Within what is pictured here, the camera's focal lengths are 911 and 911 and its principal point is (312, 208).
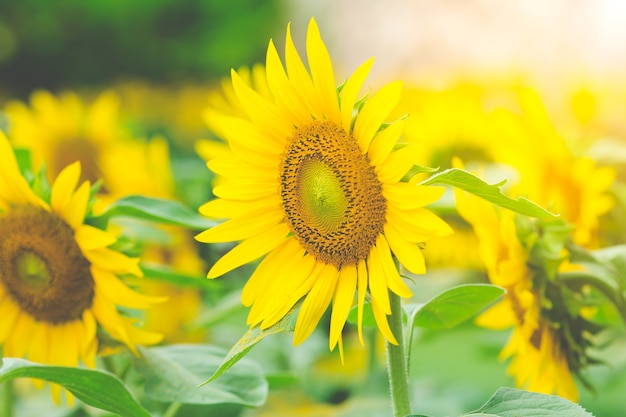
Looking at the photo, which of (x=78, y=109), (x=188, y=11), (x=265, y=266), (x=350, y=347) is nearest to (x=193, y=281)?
(x=265, y=266)

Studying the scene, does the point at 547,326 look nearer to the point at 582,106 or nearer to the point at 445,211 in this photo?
the point at 445,211

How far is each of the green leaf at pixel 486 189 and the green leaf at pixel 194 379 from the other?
0.19m

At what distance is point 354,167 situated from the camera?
1.66 ft

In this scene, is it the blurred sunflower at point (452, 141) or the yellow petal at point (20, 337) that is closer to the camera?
the yellow petal at point (20, 337)

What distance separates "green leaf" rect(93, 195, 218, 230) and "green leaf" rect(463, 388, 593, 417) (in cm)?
23

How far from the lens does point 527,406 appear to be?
479 mm

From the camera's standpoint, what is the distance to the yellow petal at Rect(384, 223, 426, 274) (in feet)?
1.51

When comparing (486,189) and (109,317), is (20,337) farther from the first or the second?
(486,189)

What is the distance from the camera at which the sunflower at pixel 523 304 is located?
601 millimetres

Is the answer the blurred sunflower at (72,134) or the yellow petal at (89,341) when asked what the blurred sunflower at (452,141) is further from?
the yellow petal at (89,341)

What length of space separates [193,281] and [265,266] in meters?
0.19

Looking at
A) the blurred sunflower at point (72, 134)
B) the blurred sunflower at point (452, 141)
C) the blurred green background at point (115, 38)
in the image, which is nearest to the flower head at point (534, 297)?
the blurred sunflower at point (452, 141)

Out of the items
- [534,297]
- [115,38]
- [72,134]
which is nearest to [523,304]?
[534,297]

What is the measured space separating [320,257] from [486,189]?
110mm
